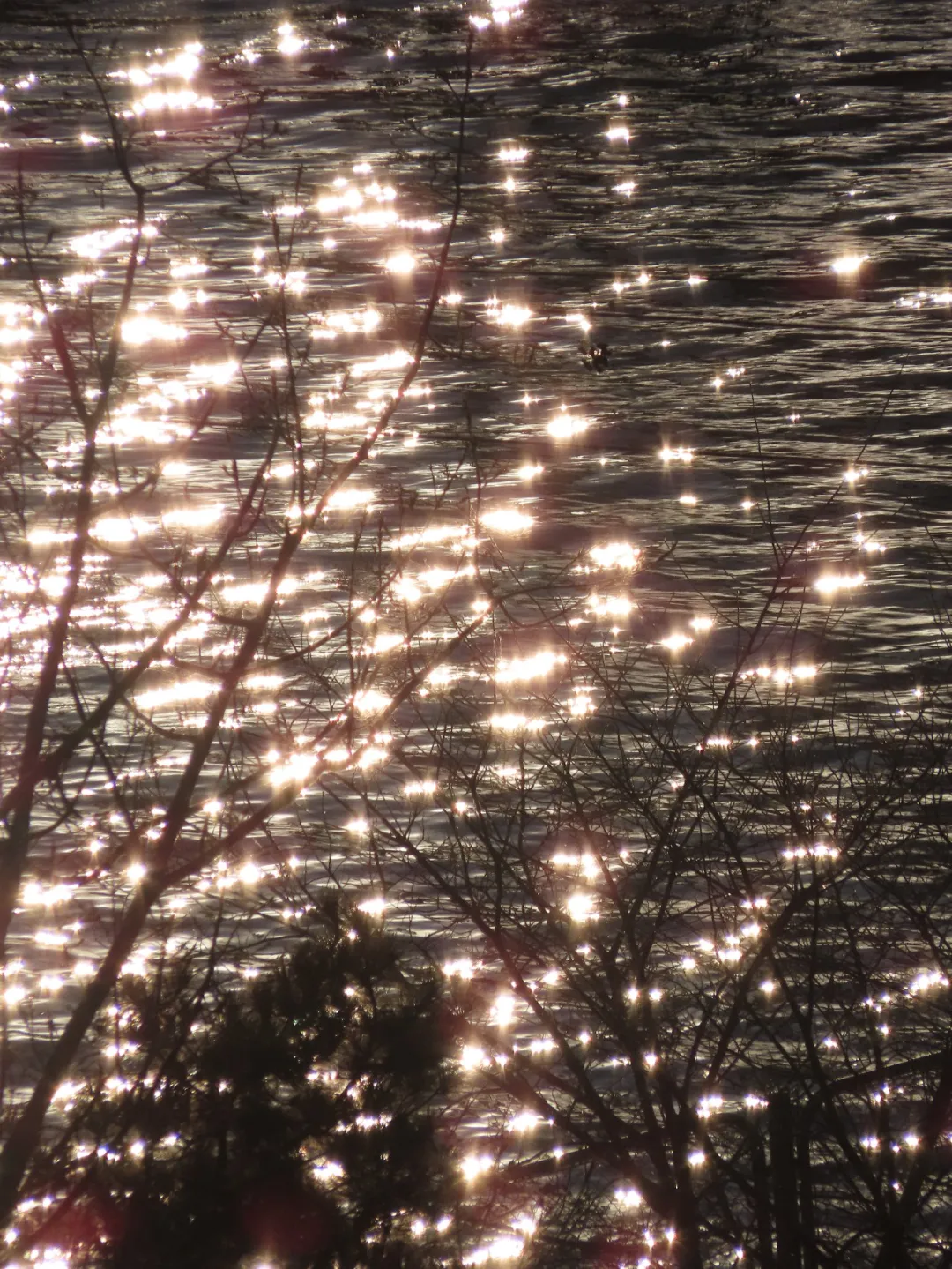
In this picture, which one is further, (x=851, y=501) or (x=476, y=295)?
(x=476, y=295)

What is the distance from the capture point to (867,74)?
34.3 m

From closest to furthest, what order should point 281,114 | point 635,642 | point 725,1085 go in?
1. point 725,1085
2. point 635,642
3. point 281,114

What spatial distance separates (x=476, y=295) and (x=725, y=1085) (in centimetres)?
2000

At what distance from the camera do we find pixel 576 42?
118ft

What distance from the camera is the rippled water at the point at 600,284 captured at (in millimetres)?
16422

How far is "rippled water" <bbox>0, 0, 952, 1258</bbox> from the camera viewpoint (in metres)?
16.4

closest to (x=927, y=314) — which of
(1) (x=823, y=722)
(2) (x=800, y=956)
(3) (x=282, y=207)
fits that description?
(3) (x=282, y=207)

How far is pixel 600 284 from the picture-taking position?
1068 inches

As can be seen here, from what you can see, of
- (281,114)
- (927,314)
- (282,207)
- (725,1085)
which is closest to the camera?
(725,1085)

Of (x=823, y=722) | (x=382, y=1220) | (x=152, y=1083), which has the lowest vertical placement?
(x=382, y=1220)

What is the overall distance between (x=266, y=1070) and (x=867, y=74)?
106ft

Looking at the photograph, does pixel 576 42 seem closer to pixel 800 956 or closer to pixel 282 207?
pixel 282 207

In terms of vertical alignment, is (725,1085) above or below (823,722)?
below

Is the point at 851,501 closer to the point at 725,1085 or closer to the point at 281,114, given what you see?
the point at 725,1085
